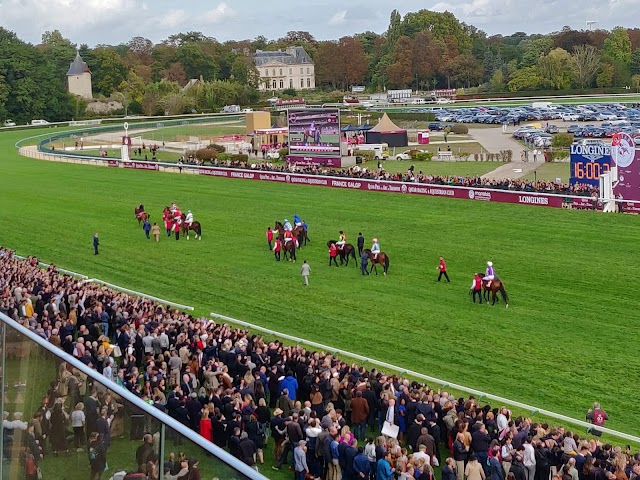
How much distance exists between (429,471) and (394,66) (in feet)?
435

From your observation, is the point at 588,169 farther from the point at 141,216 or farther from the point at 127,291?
the point at 127,291

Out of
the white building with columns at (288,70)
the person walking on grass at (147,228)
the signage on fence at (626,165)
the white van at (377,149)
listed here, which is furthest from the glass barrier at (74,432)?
the white building with columns at (288,70)

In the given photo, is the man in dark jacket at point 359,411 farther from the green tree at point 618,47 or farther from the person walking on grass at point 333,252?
the green tree at point 618,47

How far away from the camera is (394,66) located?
13912cm

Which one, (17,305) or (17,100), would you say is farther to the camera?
(17,100)

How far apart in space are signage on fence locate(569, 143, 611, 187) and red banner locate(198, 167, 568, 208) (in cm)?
159

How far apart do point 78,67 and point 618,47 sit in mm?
78920

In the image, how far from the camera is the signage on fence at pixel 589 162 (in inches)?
1287

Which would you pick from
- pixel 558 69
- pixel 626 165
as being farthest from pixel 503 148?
pixel 558 69

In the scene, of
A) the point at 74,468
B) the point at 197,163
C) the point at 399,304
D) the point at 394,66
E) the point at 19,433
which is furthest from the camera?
the point at 394,66

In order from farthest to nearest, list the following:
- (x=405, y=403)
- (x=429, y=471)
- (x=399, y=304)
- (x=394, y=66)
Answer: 1. (x=394, y=66)
2. (x=399, y=304)
3. (x=405, y=403)
4. (x=429, y=471)

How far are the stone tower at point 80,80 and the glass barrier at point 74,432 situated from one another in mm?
126284

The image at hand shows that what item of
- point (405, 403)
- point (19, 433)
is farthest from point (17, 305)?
point (19, 433)

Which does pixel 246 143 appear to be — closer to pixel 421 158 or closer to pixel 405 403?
pixel 421 158
